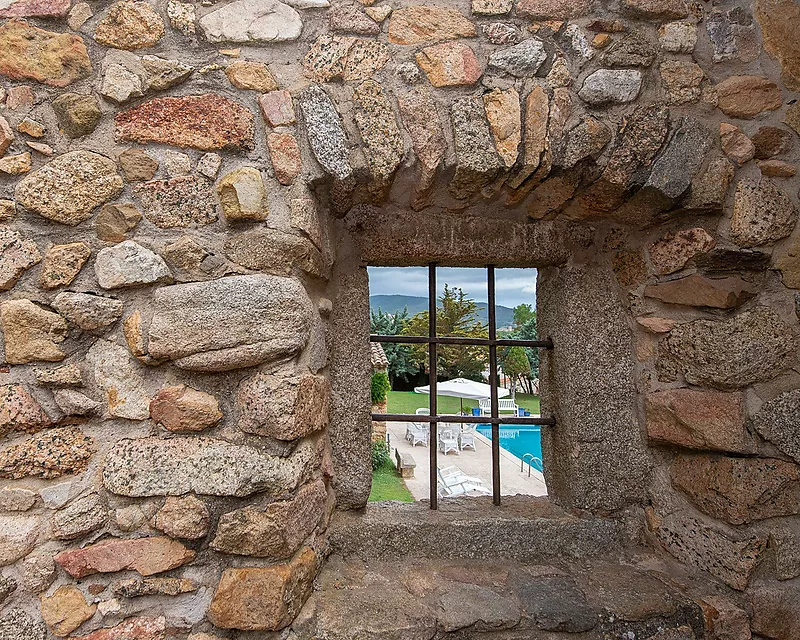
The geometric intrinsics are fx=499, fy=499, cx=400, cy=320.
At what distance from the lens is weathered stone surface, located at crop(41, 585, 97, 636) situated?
3.44 feet

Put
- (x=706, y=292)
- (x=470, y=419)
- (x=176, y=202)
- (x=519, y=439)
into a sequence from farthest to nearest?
(x=519, y=439) < (x=470, y=419) < (x=706, y=292) < (x=176, y=202)

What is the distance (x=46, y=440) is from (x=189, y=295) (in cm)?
44

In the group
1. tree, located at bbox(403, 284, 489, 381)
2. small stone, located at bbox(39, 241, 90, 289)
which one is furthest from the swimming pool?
small stone, located at bbox(39, 241, 90, 289)

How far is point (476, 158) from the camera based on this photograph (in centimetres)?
126

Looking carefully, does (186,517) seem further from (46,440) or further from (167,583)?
(46,440)

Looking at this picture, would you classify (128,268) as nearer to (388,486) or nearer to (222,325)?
(222,325)

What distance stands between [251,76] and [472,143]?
578 mm

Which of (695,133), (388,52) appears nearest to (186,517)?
(388,52)

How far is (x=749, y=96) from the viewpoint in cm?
136

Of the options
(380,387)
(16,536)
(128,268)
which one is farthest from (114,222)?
(380,387)

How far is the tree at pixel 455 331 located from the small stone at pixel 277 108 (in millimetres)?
4866

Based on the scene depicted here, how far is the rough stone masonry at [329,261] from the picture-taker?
1.08 metres

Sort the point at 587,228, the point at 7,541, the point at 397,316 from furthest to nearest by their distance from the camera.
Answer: the point at 397,316 → the point at 587,228 → the point at 7,541

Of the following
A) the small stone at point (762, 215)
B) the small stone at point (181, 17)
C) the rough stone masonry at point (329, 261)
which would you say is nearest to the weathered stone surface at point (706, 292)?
the rough stone masonry at point (329, 261)
